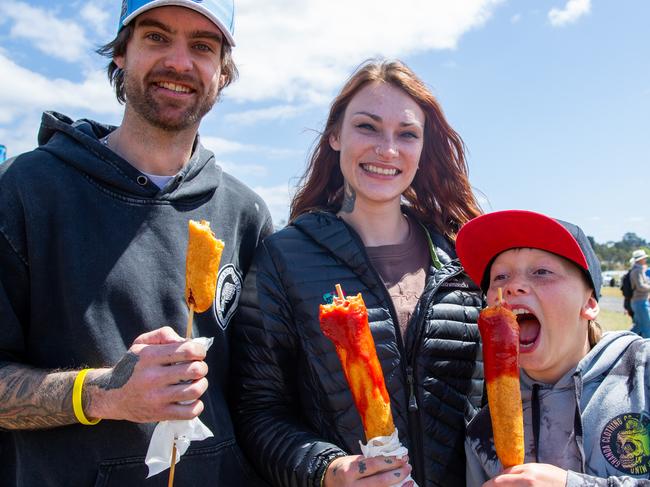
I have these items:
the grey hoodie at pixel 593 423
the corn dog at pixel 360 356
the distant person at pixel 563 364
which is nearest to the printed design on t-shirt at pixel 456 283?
the distant person at pixel 563 364

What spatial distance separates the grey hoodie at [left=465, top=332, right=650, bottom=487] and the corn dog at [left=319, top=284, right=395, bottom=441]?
699mm

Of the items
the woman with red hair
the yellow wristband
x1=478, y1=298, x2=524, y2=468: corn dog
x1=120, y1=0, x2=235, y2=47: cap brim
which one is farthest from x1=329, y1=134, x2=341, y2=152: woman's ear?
the yellow wristband

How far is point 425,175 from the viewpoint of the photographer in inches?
160

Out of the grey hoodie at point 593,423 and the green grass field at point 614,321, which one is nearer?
the grey hoodie at point 593,423

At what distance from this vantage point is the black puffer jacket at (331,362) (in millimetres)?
2875

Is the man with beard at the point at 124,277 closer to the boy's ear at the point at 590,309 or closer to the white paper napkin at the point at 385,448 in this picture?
the white paper napkin at the point at 385,448

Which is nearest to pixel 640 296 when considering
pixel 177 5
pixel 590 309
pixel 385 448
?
pixel 590 309

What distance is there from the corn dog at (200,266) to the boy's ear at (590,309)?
184cm

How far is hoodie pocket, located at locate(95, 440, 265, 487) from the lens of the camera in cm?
265

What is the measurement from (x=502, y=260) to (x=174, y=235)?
174cm

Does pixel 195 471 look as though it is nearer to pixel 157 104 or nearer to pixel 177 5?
pixel 157 104

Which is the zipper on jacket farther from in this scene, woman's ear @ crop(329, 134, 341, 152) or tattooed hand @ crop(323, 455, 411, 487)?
woman's ear @ crop(329, 134, 341, 152)

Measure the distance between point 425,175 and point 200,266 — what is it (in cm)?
209

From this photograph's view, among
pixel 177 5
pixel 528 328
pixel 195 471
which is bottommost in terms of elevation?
pixel 195 471
